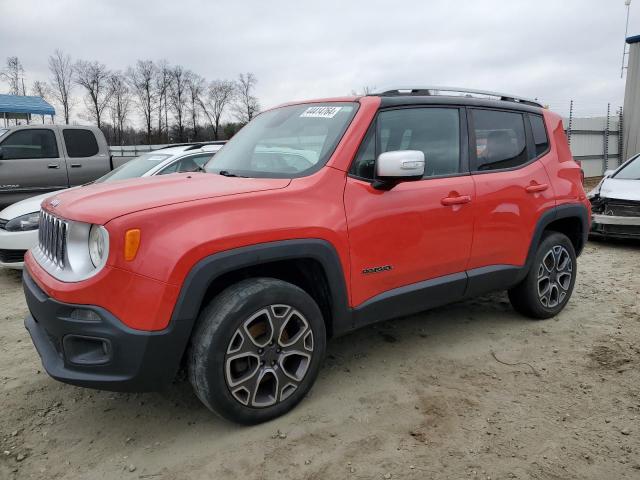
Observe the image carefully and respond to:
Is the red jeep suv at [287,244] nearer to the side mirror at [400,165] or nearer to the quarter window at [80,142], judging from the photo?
the side mirror at [400,165]

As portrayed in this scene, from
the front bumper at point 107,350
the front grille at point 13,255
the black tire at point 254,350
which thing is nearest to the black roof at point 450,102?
the black tire at point 254,350

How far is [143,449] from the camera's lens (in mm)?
2676

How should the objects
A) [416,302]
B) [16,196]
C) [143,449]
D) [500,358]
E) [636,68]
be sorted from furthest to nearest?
1. [636,68]
2. [16,196]
3. [500,358]
4. [416,302]
5. [143,449]

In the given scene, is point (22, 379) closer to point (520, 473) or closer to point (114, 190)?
point (114, 190)

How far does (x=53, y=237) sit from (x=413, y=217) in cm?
206

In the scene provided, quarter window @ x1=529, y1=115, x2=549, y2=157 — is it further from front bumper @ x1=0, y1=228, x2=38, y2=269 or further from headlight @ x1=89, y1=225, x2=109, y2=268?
front bumper @ x1=0, y1=228, x2=38, y2=269

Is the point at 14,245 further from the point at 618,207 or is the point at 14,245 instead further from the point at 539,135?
the point at 618,207

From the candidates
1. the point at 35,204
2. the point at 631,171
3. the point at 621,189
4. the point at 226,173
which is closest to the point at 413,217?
the point at 226,173

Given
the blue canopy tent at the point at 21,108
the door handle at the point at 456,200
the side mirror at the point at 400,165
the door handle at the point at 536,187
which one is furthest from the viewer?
the blue canopy tent at the point at 21,108

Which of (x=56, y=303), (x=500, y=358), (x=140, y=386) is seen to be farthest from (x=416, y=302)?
(x=56, y=303)

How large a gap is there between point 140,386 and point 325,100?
216 cm

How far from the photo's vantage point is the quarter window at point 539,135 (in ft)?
13.9

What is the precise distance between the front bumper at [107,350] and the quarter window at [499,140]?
2.48m

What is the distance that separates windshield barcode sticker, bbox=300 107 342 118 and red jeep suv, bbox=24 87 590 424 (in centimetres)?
2
